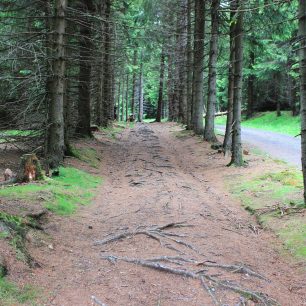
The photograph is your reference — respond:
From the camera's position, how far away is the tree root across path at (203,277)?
5148 mm

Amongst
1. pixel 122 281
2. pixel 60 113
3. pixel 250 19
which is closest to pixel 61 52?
pixel 60 113

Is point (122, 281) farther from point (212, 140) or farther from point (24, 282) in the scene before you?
point (212, 140)

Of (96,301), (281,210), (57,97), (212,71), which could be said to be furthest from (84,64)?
(96,301)

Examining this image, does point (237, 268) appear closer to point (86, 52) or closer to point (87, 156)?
point (87, 156)

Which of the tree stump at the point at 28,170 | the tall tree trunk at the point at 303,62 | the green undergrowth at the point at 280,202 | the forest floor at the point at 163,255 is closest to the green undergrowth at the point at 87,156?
the forest floor at the point at 163,255

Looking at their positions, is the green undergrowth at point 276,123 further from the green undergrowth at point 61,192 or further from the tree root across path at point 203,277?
the tree root across path at point 203,277

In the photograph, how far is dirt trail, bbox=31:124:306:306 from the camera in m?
5.09

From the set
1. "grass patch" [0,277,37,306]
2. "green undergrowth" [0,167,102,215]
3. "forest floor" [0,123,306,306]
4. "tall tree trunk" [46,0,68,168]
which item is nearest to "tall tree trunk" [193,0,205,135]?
"tall tree trunk" [46,0,68,168]

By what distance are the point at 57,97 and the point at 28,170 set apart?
2776 millimetres

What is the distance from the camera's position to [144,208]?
9086 mm

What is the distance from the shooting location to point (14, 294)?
455 cm

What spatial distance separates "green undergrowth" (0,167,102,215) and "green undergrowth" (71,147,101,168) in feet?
7.91

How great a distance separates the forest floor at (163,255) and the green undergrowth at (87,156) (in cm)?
294

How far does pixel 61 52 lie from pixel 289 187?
7296mm
